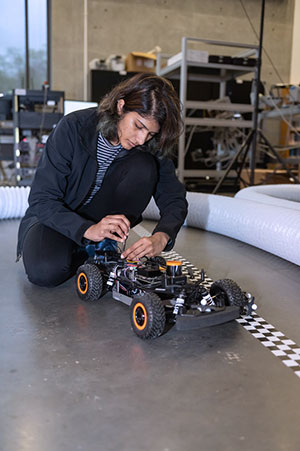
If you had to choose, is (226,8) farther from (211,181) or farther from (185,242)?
(185,242)

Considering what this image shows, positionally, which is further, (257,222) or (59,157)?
(257,222)

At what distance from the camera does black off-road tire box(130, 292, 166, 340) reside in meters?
1.20

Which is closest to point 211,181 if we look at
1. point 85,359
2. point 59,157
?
point 59,157

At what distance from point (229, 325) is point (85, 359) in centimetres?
49

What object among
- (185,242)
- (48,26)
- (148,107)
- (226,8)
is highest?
(226,8)

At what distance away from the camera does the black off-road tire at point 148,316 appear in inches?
47.2

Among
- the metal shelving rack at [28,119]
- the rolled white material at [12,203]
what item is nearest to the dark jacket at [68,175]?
the rolled white material at [12,203]

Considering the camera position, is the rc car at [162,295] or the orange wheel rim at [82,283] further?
the orange wheel rim at [82,283]

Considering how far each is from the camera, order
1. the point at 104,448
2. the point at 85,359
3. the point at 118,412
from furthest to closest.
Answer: the point at 85,359 < the point at 118,412 < the point at 104,448

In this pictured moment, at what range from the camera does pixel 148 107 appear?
1375 millimetres

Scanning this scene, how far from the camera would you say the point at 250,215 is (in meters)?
2.47

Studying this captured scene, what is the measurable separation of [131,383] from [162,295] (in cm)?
37

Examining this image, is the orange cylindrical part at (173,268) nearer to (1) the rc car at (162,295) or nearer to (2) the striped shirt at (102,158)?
(1) the rc car at (162,295)

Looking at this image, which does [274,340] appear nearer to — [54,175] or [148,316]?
[148,316]
